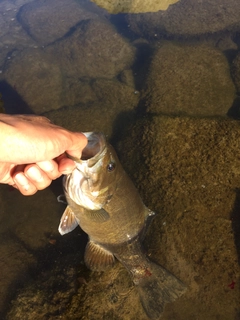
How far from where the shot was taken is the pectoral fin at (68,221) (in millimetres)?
3551

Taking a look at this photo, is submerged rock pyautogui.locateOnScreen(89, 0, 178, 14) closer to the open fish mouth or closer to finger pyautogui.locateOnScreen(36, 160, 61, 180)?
the open fish mouth

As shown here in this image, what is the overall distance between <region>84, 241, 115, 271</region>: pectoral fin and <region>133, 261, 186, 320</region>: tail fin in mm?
423

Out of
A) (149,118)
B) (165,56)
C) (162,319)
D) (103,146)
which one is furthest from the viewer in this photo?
(165,56)

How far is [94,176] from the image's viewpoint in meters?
2.86

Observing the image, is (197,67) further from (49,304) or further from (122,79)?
(49,304)

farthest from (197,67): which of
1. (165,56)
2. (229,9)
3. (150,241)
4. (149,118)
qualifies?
(229,9)

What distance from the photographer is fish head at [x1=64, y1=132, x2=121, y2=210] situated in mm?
2639

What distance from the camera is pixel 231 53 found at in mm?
7480

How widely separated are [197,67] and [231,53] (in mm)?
2286

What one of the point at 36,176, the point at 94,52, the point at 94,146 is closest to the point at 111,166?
the point at 94,146

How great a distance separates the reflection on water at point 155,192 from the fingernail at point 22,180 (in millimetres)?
1588

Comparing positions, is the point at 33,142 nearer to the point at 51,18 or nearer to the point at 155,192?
the point at 155,192

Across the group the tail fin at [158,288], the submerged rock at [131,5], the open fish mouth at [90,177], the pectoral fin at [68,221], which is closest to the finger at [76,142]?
the open fish mouth at [90,177]

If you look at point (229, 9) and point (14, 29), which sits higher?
point (14, 29)
